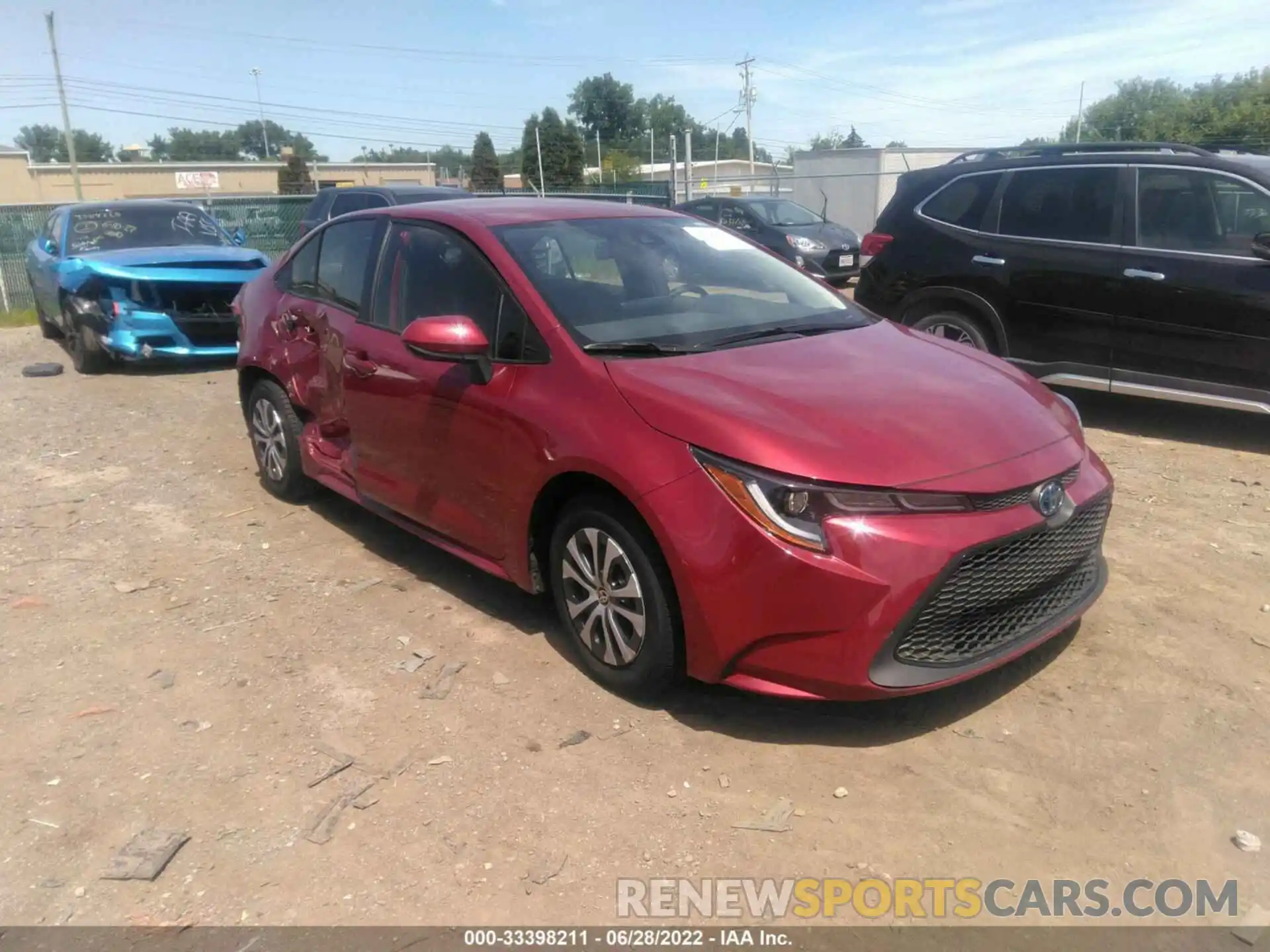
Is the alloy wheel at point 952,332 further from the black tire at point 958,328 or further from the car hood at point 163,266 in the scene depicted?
the car hood at point 163,266

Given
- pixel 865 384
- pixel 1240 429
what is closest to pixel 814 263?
pixel 1240 429

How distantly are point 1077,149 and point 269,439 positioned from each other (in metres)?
5.77

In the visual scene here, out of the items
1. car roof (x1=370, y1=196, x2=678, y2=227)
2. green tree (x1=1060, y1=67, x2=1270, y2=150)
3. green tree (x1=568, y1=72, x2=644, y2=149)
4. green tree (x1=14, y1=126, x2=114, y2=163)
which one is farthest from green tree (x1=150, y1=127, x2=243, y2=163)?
car roof (x1=370, y1=196, x2=678, y2=227)

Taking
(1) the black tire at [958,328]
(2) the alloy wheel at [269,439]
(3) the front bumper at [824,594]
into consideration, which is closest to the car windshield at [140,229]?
(2) the alloy wheel at [269,439]

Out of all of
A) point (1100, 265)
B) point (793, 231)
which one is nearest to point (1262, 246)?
point (1100, 265)

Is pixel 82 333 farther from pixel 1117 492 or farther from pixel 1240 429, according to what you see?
pixel 1240 429

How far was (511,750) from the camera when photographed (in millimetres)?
3299

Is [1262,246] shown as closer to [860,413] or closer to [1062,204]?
[1062,204]

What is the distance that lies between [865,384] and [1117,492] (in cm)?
286

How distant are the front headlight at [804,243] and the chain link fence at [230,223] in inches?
95.2

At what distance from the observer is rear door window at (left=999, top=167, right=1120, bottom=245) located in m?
6.67

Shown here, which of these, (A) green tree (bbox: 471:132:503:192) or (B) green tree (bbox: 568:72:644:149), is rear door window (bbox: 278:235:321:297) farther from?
(B) green tree (bbox: 568:72:644:149)

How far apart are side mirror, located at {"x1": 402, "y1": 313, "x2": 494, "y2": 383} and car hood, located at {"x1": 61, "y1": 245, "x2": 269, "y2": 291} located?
6844 millimetres

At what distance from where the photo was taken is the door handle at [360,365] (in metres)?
4.50
